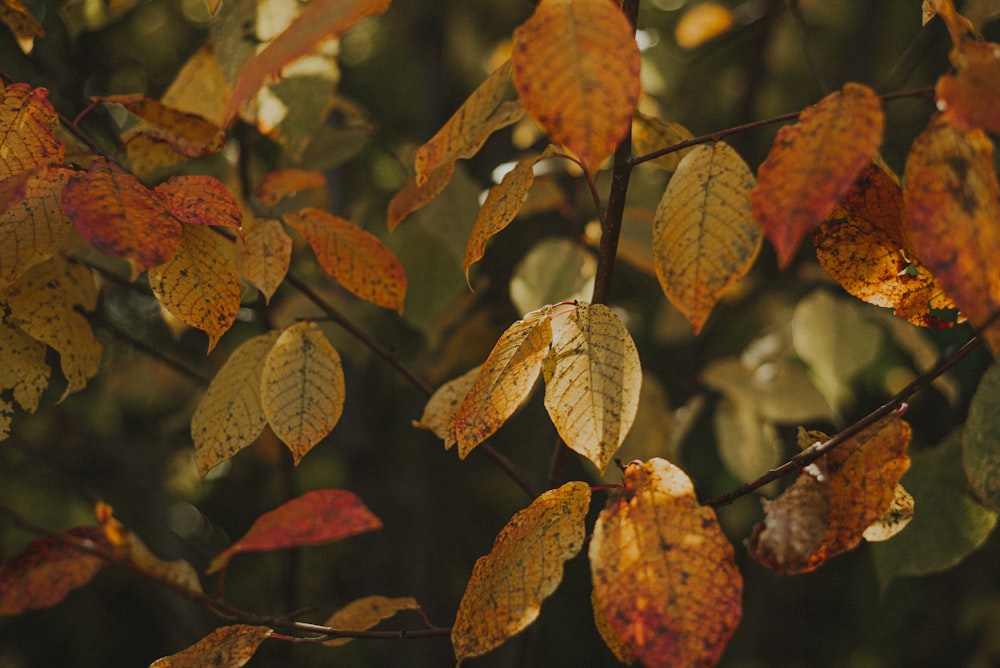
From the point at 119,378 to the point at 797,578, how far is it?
1.75 meters

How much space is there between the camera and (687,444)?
5.77 ft

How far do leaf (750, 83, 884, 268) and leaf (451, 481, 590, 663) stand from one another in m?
0.24

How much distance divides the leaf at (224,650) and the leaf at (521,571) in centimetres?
17

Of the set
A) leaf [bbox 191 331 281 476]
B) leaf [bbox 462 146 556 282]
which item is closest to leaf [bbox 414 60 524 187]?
leaf [bbox 462 146 556 282]

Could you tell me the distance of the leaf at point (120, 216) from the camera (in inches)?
20.6

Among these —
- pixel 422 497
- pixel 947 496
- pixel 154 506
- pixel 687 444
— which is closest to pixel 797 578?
pixel 687 444

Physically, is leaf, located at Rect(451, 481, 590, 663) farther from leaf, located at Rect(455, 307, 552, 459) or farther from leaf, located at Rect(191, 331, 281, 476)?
leaf, located at Rect(191, 331, 281, 476)

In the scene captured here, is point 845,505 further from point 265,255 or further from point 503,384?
point 265,255

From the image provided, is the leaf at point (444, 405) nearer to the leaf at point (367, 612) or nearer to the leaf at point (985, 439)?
the leaf at point (367, 612)

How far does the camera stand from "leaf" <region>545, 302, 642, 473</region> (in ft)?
1.71

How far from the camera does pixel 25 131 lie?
23.4 inches

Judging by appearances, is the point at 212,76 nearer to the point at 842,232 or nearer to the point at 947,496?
the point at 842,232

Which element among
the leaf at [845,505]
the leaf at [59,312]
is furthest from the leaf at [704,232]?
the leaf at [59,312]

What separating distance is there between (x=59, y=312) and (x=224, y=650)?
35 centimetres
